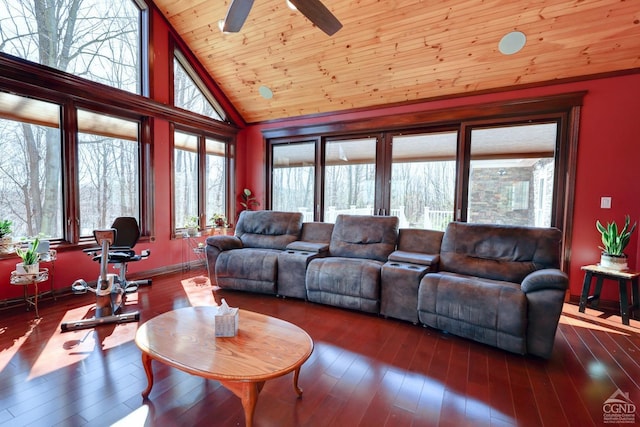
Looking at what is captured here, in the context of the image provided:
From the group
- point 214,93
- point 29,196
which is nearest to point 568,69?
point 214,93

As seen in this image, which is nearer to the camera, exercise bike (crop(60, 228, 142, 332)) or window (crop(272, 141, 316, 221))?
exercise bike (crop(60, 228, 142, 332))

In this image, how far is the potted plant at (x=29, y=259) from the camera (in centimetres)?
286

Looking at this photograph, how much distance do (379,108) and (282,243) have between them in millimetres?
2610

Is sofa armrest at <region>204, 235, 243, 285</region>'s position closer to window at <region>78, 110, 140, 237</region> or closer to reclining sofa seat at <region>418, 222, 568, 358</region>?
window at <region>78, 110, 140, 237</region>

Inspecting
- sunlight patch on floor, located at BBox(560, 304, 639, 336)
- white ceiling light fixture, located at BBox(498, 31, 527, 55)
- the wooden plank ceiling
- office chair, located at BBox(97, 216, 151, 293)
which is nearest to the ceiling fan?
the wooden plank ceiling

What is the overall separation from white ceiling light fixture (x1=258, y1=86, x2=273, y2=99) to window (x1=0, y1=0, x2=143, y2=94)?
1.75 m

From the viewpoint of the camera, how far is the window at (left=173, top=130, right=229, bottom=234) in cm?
487

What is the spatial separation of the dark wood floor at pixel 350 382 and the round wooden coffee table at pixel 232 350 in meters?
0.20

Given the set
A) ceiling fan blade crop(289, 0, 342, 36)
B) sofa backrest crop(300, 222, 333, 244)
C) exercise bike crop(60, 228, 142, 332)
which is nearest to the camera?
ceiling fan blade crop(289, 0, 342, 36)

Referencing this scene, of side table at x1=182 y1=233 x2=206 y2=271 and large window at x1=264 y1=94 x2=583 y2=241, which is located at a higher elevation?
large window at x1=264 y1=94 x2=583 y2=241

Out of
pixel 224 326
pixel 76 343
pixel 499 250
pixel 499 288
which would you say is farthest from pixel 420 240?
pixel 76 343

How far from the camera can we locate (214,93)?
17.3 ft

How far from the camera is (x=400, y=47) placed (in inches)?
143

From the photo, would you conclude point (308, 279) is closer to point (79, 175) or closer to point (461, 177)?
point (461, 177)
